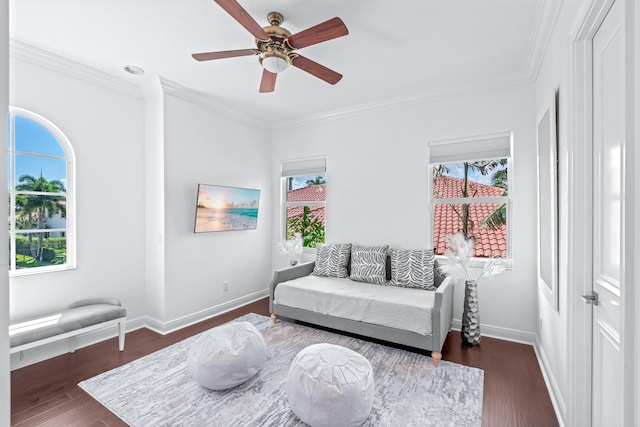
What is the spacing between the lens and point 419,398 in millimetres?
2135

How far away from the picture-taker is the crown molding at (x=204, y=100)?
130 inches

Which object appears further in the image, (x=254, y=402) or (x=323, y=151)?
(x=323, y=151)

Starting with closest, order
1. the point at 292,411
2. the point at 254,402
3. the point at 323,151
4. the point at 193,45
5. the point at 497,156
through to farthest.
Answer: the point at 292,411
the point at 254,402
the point at 193,45
the point at 497,156
the point at 323,151

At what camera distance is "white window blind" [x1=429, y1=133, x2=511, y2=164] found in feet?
10.6

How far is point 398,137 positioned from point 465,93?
34.2 inches

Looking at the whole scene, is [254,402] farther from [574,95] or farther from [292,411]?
[574,95]

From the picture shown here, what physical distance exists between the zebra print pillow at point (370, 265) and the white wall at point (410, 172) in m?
0.26

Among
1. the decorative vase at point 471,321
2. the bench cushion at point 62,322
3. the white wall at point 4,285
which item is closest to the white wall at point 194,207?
the bench cushion at point 62,322

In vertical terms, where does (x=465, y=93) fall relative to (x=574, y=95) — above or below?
above

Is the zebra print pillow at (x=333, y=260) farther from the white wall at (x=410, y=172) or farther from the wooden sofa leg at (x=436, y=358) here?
the wooden sofa leg at (x=436, y=358)

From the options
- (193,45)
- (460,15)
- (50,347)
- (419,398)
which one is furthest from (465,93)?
(50,347)

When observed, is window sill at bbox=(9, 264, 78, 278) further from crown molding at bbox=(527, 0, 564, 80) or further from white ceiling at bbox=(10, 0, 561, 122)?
crown molding at bbox=(527, 0, 564, 80)

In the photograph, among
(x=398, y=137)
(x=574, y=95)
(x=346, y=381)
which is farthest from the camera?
(x=398, y=137)

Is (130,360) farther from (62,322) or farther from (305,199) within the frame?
(305,199)
